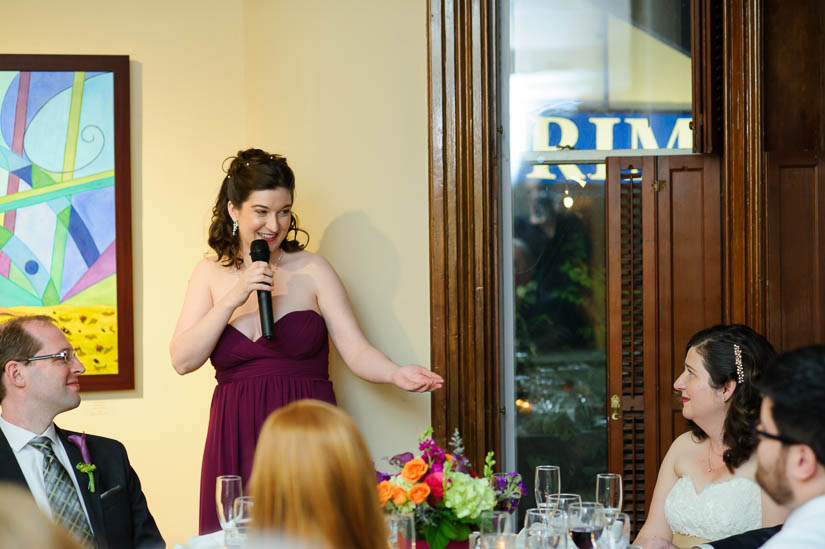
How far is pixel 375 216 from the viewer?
12.9 feet

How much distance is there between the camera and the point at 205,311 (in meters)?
3.57

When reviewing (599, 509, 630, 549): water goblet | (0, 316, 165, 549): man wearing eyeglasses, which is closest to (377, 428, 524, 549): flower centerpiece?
(599, 509, 630, 549): water goblet

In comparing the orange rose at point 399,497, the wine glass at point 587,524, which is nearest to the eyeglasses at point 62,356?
the orange rose at point 399,497

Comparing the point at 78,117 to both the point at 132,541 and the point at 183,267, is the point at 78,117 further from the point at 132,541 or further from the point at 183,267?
the point at 132,541

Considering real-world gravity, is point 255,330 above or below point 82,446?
above

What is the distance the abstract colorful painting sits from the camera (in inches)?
167

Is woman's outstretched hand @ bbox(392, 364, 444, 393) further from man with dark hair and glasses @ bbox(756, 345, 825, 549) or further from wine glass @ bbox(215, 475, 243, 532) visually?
man with dark hair and glasses @ bbox(756, 345, 825, 549)

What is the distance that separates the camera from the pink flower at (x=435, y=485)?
2.22 m

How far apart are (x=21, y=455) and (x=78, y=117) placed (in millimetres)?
2084

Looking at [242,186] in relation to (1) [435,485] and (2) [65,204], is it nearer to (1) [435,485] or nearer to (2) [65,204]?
(2) [65,204]

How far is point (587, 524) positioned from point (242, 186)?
1874 millimetres

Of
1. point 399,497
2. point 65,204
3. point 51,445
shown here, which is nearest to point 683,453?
point 399,497

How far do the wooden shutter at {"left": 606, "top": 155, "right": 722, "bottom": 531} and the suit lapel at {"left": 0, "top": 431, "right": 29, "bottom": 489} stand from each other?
2569 millimetres

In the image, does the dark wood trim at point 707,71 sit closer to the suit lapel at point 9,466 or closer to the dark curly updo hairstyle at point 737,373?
the dark curly updo hairstyle at point 737,373
